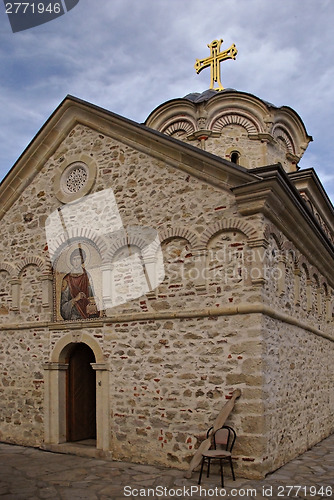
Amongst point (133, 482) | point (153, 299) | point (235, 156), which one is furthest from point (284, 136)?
point (133, 482)

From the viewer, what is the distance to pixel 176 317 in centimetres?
798

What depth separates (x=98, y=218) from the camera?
30.5 feet

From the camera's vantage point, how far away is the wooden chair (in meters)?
6.64

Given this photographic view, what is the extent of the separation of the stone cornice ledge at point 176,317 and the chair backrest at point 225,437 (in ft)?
5.29

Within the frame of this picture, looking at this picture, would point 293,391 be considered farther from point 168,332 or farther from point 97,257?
point 97,257

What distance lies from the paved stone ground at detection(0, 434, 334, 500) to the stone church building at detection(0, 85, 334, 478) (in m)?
0.30

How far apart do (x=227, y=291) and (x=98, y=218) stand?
2978mm

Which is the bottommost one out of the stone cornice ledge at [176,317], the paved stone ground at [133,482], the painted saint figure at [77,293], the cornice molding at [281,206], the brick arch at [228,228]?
the paved stone ground at [133,482]

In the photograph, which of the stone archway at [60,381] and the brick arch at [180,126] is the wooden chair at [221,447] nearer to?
the stone archway at [60,381]

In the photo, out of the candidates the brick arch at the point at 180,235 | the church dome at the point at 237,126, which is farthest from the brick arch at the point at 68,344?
the church dome at the point at 237,126

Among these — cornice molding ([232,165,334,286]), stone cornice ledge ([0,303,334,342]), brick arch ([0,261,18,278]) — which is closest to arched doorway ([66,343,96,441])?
stone cornice ledge ([0,303,334,342])

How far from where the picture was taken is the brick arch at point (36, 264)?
9.83 meters

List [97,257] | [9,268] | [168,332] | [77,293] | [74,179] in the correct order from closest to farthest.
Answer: [168,332] → [97,257] → [77,293] → [74,179] → [9,268]

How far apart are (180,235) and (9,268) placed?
414 centimetres
